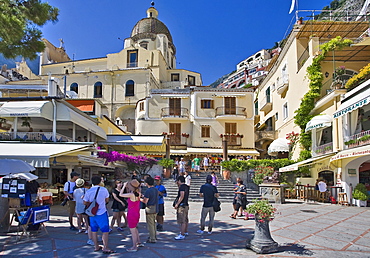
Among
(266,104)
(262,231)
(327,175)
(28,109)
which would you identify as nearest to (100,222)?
(262,231)

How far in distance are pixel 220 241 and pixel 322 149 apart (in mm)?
14468

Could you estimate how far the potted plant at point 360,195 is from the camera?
16047 mm

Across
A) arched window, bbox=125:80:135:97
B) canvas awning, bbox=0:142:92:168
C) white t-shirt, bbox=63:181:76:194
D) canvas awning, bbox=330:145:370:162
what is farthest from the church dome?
white t-shirt, bbox=63:181:76:194

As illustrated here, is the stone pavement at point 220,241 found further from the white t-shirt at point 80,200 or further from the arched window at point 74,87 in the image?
the arched window at point 74,87

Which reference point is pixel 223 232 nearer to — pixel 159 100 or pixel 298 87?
pixel 298 87

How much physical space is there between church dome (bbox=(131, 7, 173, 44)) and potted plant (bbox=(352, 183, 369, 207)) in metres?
35.2

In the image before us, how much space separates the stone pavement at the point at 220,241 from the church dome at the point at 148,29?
125 feet

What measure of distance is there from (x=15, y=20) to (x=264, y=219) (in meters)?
8.25

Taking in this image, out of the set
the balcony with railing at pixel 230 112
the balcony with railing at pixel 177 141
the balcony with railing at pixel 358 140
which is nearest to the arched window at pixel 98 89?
the balcony with railing at pixel 177 141

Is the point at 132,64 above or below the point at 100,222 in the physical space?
above

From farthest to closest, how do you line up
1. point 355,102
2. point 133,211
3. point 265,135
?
point 265,135 < point 355,102 < point 133,211

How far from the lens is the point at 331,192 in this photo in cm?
1786

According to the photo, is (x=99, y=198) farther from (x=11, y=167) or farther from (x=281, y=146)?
(x=281, y=146)

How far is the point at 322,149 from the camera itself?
781 inches
